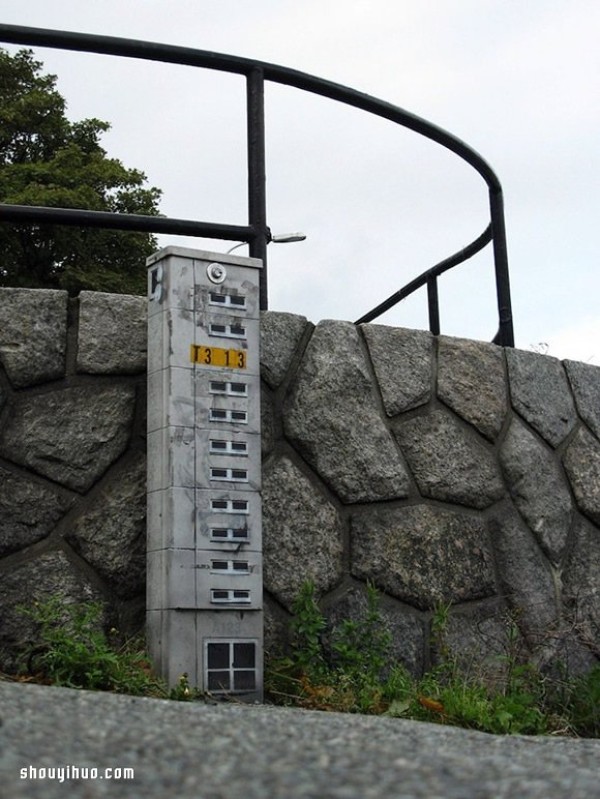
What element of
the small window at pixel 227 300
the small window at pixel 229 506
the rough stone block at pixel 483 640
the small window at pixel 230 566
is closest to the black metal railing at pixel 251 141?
the small window at pixel 227 300

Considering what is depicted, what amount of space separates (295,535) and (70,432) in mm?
902

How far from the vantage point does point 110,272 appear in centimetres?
2017

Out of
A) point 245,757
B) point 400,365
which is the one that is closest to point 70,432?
point 400,365

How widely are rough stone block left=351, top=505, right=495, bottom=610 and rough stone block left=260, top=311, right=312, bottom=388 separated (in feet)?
2.06

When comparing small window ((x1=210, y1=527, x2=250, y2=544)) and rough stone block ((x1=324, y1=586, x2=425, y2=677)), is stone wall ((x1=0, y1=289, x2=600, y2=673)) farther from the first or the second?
small window ((x1=210, y1=527, x2=250, y2=544))

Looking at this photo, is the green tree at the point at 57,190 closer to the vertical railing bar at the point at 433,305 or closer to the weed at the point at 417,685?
the vertical railing bar at the point at 433,305

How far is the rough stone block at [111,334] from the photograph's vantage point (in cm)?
447

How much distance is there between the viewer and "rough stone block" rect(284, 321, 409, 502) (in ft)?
15.6

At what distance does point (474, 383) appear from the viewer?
5.27 meters

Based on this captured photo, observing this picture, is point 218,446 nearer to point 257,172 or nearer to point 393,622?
point 393,622

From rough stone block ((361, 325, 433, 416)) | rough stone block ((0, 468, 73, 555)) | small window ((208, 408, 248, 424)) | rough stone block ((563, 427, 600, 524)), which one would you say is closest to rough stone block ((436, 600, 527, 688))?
rough stone block ((563, 427, 600, 524))

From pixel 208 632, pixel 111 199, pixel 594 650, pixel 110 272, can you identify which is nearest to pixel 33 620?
pixel 208 632

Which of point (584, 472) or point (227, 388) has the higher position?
point (227, 388)

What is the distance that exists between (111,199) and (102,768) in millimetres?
20920
